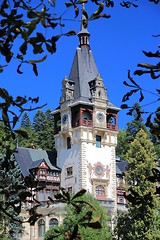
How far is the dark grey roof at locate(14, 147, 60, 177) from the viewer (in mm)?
49156

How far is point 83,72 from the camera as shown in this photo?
51875mm

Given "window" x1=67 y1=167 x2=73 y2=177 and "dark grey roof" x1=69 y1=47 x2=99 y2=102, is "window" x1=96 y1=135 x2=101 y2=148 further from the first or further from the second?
"dark grey roof" x1=69 y1=47 x2=99 y2=102

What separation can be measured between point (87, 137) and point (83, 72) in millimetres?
7209

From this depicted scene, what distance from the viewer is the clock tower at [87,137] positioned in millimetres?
47594

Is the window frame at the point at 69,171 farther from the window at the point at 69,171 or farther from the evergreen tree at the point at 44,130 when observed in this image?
the evergreen tree at the point at 44,130

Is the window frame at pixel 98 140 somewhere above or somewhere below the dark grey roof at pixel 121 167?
above

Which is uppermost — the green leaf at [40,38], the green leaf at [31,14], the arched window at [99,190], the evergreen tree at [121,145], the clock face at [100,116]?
the evergreen tree at [121,145]

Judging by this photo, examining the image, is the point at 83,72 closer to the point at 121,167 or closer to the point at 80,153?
the point at 80,153

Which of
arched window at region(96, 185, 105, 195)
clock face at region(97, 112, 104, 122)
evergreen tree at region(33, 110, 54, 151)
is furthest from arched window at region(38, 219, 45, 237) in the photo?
evergreen tree at region(33, 110, 54, 151)

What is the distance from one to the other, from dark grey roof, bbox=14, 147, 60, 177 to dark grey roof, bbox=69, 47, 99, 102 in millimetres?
6512

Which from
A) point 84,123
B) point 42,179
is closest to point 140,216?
point 84,123

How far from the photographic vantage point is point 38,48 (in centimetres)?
355

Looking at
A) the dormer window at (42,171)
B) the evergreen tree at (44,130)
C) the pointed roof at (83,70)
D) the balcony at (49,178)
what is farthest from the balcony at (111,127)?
A: the evergreen tree at (44,130)

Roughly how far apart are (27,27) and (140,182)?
34316 millimetres
